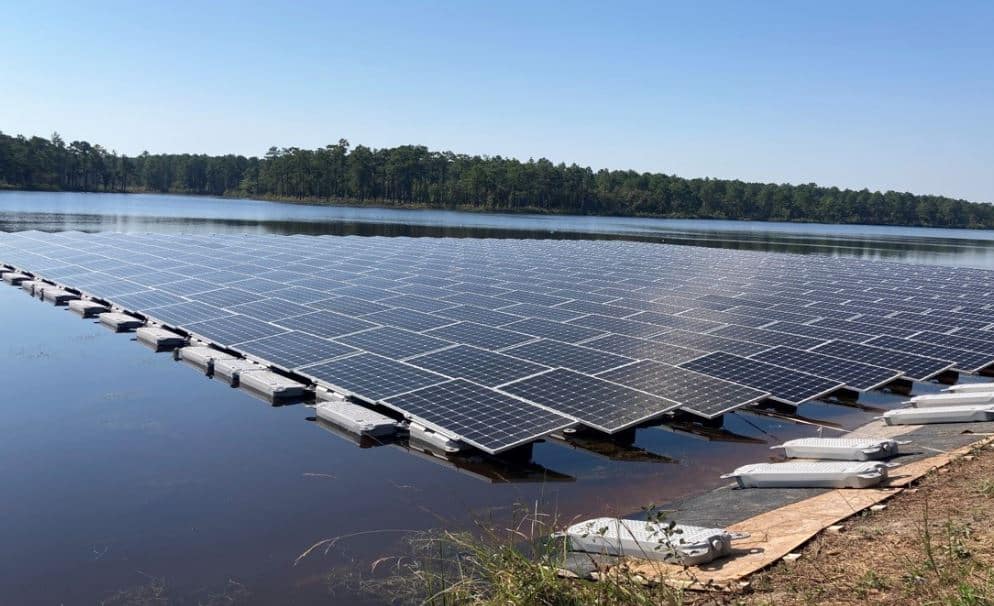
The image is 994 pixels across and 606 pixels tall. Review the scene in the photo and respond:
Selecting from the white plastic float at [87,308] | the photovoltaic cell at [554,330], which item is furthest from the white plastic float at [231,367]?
the white plastic float at [87,308]

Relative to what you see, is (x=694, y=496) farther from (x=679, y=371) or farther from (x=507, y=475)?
(x=679, y=371)

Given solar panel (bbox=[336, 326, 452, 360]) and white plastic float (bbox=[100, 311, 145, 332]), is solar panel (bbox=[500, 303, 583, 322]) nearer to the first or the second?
solar panel (bbox=[336, 326, 452, 360])

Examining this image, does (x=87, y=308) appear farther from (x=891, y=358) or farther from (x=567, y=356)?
(x=891, y=358)

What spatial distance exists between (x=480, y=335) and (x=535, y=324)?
8.80 ft

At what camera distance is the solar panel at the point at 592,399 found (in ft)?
47.4

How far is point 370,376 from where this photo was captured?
54.8 ft

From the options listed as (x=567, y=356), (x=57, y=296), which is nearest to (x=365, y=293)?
(x=567, y=356)

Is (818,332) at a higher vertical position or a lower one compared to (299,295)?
higher

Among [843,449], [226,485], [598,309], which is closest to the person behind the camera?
[226,485]

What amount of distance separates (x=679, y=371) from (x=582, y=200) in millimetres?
164991

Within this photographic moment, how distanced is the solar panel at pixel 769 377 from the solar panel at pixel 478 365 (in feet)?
14.6

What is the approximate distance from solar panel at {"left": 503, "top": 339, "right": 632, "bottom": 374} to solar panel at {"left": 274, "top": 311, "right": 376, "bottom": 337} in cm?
508

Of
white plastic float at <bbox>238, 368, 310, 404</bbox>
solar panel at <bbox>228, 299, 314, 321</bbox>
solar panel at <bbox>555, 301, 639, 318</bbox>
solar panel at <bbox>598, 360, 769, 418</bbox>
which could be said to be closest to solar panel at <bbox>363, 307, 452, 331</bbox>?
solar panel at <bbox>228, 299, 314, 321</bbox>

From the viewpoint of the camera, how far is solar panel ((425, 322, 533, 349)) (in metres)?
19.7
